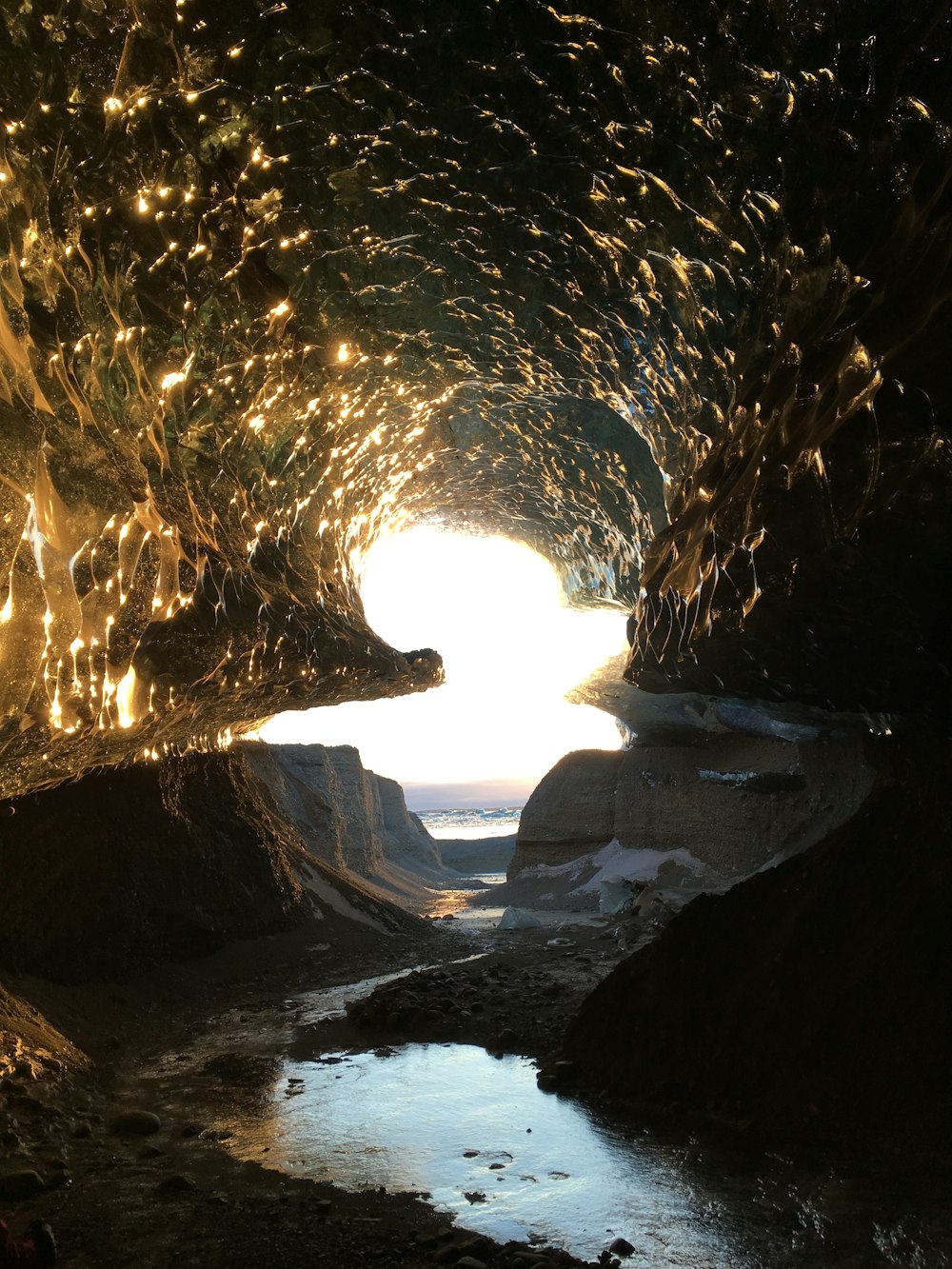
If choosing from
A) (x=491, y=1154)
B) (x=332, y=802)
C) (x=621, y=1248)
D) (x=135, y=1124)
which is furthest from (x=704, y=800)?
(x=621, y=1248)

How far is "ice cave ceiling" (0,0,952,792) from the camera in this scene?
205 cm

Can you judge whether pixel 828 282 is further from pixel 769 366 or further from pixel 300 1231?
pixel 300 1231

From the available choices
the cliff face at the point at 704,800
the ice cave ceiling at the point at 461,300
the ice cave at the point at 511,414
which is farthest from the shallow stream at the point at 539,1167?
the cliff face at the point at 704,800

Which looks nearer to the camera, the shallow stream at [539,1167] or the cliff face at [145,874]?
the shallow stream at [539,1167]

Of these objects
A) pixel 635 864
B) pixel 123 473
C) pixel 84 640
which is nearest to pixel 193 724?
pixel 84 640

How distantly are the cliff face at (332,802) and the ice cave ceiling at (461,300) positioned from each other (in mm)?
8867

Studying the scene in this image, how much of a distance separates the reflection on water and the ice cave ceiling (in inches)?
88.9

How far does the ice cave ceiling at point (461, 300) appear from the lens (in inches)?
80.9

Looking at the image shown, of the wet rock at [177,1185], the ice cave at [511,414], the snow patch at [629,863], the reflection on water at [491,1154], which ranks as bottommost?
the snow patch at [629,863]

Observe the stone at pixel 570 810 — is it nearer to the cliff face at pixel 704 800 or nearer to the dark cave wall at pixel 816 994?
the cliff face at pixel 704 800

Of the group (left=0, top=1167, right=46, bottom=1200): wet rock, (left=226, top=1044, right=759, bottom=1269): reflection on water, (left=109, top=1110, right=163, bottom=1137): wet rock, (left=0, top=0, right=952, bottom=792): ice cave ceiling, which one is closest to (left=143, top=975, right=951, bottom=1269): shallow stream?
(left=226, top=1044, right=759, bottom=1269): reflection on water

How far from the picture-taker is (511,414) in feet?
16.6

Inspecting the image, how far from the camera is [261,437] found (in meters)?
4.09

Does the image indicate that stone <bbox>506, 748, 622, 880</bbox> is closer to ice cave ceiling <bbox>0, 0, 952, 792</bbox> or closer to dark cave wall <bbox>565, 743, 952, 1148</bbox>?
ice cave ceiling <bbox>0, 0, 952, 792</bbox>
